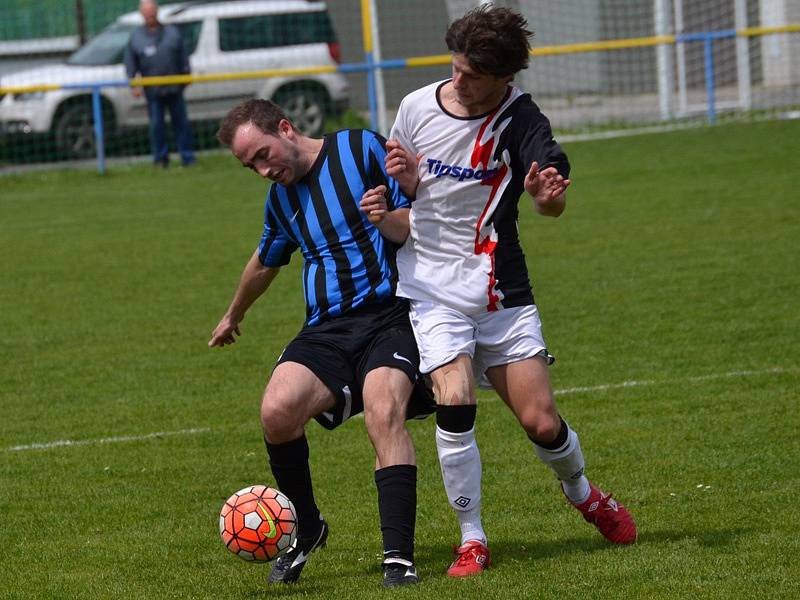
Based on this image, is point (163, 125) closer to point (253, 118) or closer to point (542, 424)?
point (253, 118)

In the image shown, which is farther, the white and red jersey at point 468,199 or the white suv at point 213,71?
the white suv at point 213,71

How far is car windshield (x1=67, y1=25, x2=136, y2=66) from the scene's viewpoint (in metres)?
20.1

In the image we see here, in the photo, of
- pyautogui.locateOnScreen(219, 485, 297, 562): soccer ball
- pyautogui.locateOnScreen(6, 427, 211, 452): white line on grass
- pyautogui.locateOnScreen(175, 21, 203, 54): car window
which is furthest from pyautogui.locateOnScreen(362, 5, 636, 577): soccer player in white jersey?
pyautogui.locateOnScreen(175, 21, 203, 54): car window

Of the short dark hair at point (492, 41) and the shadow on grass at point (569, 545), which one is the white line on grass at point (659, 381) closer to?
the shadow on grass at point (569, 545)

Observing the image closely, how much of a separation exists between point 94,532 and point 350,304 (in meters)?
1.45

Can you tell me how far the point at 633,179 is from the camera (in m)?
15.6

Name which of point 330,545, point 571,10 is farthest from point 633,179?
point 330,545

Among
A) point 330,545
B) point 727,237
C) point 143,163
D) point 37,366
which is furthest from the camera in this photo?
point 143,163

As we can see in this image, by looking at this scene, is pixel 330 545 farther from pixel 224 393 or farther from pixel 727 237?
pixel 727 237

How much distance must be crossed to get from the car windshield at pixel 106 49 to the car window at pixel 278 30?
1486 mm

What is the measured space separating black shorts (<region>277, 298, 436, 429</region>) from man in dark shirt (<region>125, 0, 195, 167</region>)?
1366 centimetres

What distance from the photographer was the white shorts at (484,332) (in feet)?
15.4

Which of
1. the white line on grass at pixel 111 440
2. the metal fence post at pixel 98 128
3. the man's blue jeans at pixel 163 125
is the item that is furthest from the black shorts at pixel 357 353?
the metal fence post at pixel 98 128

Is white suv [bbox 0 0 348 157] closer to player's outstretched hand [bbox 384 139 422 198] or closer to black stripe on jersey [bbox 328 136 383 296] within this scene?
black stripe on jersey [bbox 328 136 383 296]
